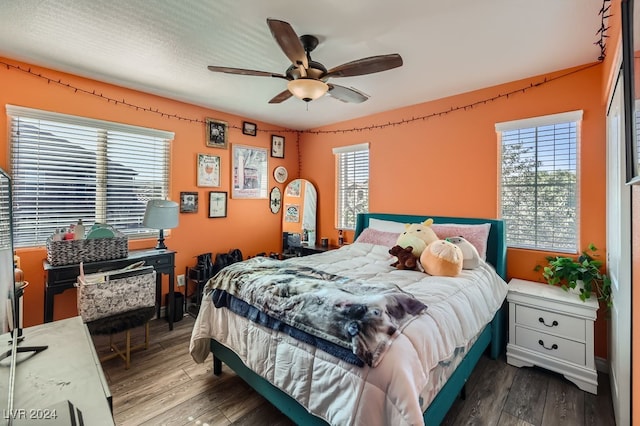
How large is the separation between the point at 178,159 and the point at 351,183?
2342 mm

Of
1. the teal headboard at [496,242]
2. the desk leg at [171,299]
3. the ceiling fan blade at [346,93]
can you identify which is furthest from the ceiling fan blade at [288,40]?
the desk leg at [171,299]

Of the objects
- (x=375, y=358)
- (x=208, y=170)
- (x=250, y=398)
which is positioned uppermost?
(x=208, y=170)

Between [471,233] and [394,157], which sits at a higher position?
[394,157]

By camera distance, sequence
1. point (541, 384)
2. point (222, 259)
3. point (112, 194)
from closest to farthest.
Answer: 1. point (541, 384)
2. point (112, 194)
3. point (222, 259)

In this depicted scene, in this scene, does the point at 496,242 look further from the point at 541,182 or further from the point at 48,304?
the point at 48,304

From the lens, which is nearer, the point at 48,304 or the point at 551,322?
the point at 551,322

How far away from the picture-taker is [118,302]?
98.0 inches

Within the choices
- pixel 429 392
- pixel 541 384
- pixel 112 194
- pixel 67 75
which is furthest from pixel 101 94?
pixel 541 384

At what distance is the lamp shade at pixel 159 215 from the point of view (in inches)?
117

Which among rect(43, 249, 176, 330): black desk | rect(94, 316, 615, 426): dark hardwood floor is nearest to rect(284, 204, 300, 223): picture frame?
rect(43, 249, 176, 330): black desk

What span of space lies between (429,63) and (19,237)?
3.95 meters

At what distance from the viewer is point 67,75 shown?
2717 mm

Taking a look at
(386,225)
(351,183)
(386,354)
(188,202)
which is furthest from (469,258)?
(188,202)

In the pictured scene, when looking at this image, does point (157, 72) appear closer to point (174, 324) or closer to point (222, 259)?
point (222, 259)
